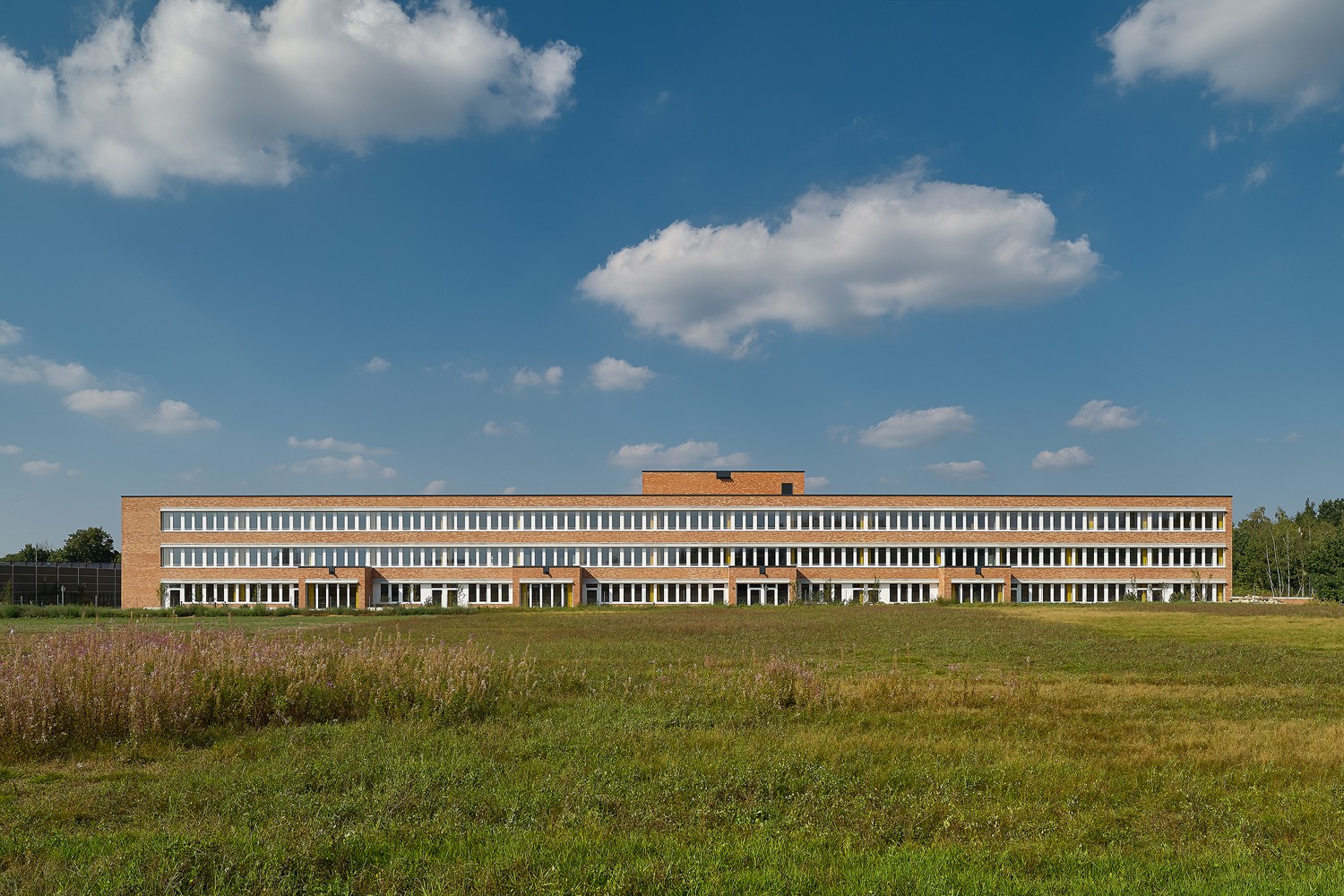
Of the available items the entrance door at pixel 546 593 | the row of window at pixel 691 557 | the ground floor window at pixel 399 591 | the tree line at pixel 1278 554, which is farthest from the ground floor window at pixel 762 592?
the tree line at pixel 1278 554

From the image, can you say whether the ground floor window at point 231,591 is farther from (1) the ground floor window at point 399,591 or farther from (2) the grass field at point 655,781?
(2) the grass field at point 655,781

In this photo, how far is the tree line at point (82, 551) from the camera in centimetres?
10925

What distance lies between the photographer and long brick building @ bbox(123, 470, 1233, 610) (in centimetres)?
7281

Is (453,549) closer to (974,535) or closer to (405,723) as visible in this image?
(974,535)

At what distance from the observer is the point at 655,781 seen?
31.3ft

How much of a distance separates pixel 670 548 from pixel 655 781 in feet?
214

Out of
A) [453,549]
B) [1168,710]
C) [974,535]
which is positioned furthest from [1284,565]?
[1168,710]

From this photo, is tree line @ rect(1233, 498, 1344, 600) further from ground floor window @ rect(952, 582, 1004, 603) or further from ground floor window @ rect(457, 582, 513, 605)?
ground floor window @ rect(457, 582, 513, 605)

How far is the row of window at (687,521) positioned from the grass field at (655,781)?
56.1 m

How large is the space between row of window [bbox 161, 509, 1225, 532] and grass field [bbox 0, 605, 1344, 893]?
5613cm

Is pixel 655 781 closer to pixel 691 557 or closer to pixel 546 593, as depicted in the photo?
pixel 546 593

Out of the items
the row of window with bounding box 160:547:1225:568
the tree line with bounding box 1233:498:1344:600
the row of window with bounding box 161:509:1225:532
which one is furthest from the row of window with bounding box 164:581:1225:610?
the tree line with bounding box 1233:498:1344:600

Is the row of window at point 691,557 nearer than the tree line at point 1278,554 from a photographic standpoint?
Yes

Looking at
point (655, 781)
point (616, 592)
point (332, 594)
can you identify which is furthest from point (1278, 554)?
point (655, 781)
